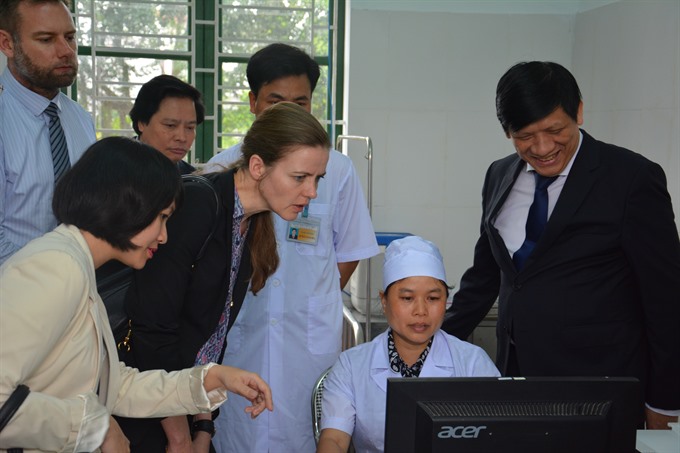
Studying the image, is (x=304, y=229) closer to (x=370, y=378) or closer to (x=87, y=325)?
(x=370, y=378)

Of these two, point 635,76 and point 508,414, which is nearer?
point 508,414

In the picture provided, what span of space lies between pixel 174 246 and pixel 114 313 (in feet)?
0.63

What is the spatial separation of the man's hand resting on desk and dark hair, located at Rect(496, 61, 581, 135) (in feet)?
2.57

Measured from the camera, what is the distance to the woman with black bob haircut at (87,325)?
1209 millimetres

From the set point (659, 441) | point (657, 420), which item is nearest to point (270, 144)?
point (659, 441)

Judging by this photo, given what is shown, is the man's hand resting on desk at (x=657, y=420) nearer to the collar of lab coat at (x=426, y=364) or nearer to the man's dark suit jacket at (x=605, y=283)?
the man's dark suit jacket at (x=605, y=283)

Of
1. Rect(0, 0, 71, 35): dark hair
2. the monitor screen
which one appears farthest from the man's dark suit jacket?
Rect(0, 0, 71, 35): dark hair

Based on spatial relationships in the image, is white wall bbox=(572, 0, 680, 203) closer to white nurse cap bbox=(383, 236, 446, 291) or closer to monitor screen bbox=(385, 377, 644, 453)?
white nurse cap bbox=(383, 236, 446, 291)

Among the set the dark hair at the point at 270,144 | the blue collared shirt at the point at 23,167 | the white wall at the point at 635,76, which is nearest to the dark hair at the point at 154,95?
the blue collared shirt at the point at 23,167

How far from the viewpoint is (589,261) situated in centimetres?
196

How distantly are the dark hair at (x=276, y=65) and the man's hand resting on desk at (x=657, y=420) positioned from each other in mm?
1351

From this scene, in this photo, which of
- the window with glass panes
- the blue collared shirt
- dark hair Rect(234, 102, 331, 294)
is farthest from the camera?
the window with glass panes

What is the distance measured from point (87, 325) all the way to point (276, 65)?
1.19 m

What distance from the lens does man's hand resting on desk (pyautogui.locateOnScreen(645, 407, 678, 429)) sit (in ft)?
6.41
